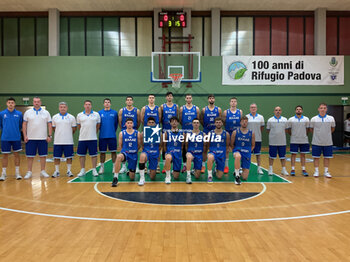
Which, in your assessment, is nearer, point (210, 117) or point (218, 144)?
point (218, 144)

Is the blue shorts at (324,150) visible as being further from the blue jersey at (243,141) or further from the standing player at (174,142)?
the standing player at (174,142)

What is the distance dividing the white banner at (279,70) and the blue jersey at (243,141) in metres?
7.37

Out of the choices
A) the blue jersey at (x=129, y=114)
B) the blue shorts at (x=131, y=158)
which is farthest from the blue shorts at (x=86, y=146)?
the blue shorts at (x=131, y=158)

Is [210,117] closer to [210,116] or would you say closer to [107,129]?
[210,116]

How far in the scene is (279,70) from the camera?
13523mm

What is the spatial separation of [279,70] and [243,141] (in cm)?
826

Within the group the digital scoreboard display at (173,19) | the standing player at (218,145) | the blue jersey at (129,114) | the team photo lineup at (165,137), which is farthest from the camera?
the digital scoreboard display at (173,19)

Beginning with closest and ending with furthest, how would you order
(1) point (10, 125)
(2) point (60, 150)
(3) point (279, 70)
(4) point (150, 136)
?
(4) point (150, 136)
(1) point (10, 125)
(2) point (60, 150)
(3) point (279, 70)

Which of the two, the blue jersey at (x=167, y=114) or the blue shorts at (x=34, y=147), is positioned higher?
the blue jersey at (x=167, y=114)

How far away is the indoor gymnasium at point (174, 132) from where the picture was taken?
339cm

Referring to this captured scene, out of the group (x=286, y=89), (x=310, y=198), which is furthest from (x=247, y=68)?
(x=310, y=198)

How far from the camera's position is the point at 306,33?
14398 millimetres

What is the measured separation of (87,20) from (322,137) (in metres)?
12.4

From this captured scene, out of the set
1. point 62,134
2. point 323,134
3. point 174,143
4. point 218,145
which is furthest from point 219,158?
point 62,134
